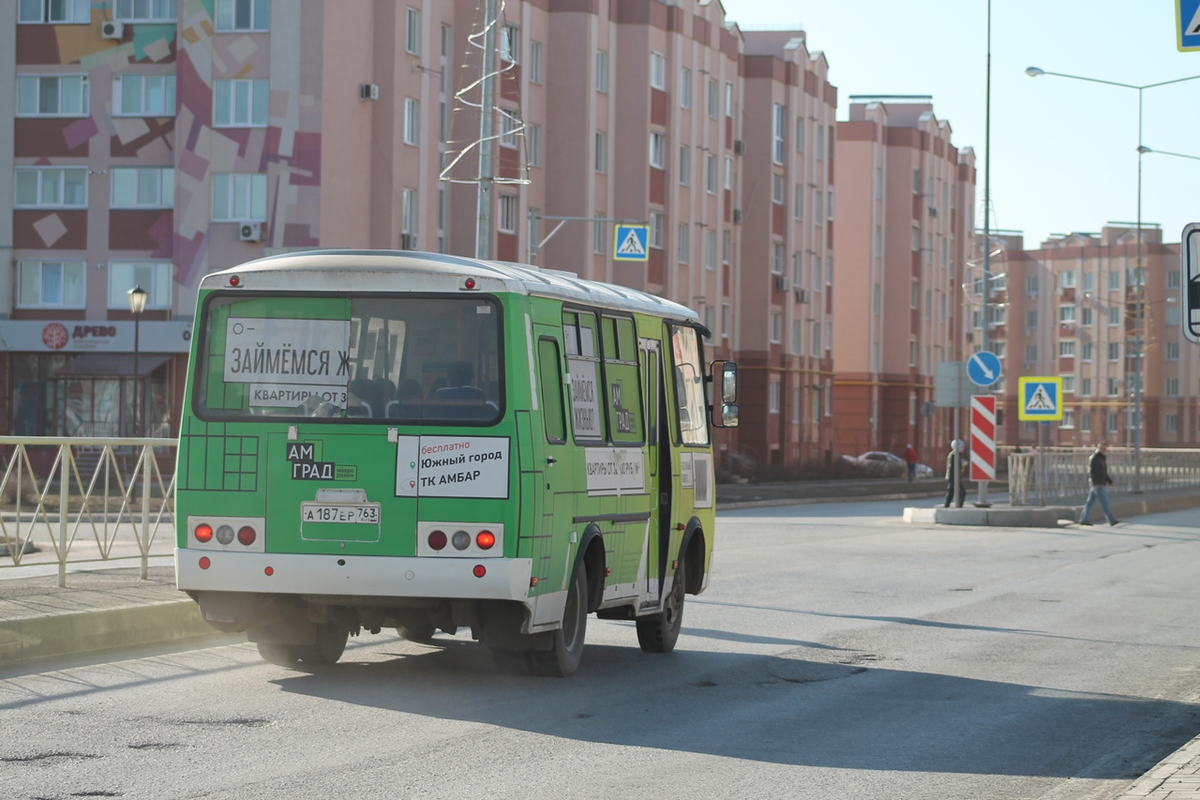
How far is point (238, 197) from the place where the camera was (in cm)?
4875

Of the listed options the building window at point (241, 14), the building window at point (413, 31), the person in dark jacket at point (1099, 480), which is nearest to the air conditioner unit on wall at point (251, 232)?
the building window at point (241, 14)

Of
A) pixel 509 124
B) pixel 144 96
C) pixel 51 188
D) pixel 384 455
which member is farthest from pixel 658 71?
pixel 384 455

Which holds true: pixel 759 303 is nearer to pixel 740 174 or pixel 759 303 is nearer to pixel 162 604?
pixel 740 174

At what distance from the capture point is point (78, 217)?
50562mm

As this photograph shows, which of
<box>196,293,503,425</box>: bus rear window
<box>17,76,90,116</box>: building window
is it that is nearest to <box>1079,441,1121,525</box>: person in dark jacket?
<box>196,293,503,425</box>: bus rear window

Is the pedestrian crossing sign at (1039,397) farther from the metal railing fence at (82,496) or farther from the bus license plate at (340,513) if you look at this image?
the bus license plate at (340,513)

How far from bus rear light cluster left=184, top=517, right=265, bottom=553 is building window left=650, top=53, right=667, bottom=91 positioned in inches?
2139

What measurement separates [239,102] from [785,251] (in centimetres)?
3279

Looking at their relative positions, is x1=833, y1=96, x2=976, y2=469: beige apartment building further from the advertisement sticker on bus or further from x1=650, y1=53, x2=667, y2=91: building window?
the advertisement sticker on bus

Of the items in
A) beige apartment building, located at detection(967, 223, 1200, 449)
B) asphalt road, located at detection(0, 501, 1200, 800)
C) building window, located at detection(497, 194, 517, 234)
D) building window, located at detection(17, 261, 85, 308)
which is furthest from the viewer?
beige apartment building, located at detection(967, 223, 1200, 449)

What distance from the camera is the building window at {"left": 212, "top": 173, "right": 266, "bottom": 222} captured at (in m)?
48.5

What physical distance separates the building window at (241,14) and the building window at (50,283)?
27.3ft

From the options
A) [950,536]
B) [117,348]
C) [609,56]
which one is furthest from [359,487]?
[609,56]

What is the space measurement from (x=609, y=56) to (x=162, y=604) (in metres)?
51.0
